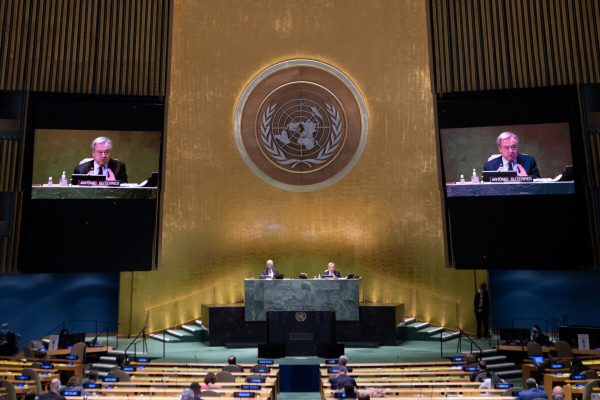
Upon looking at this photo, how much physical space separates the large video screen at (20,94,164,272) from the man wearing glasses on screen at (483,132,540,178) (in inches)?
298

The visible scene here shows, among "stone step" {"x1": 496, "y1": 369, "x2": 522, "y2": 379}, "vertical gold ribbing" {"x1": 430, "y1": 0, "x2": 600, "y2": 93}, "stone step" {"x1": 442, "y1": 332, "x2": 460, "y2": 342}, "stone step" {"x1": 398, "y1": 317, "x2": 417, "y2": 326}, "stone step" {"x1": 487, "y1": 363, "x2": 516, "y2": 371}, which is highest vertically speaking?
"vertical gold ribbing" {"x1": 430, "y1": 0, "x2": 600, "y2": 93}

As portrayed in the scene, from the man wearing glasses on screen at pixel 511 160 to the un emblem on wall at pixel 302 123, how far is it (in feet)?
13.0

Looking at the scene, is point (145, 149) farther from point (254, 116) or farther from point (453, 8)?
point (453, 8)

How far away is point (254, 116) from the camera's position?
17031mm

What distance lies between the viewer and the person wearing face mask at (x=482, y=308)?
15.1m

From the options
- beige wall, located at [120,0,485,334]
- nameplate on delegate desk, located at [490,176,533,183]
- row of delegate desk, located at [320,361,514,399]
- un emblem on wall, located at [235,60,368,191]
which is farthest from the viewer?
un emblem on wall, located at [235,60,368,191]

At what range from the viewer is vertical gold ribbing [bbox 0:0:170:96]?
14.3 meters

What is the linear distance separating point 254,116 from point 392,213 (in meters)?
4.45

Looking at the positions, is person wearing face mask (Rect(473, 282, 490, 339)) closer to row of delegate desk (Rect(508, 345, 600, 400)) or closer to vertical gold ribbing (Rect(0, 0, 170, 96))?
row of delegate desk (Rect(508, 345, 600, 400))

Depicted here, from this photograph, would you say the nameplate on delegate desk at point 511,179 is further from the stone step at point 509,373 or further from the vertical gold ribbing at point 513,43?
the stone step at point 509,373

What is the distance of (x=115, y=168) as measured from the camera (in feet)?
47.6

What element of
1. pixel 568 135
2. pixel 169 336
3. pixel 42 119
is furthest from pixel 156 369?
pixel 568 135

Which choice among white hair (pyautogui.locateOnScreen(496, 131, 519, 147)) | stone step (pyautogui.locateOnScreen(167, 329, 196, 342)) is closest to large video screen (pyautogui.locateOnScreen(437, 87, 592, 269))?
white hair (pyautogui.locateOnScreen(496, 131, 519, 147))

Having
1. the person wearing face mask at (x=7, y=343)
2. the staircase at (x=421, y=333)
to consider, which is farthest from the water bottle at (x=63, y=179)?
the staircase at (x=421, y=333)
